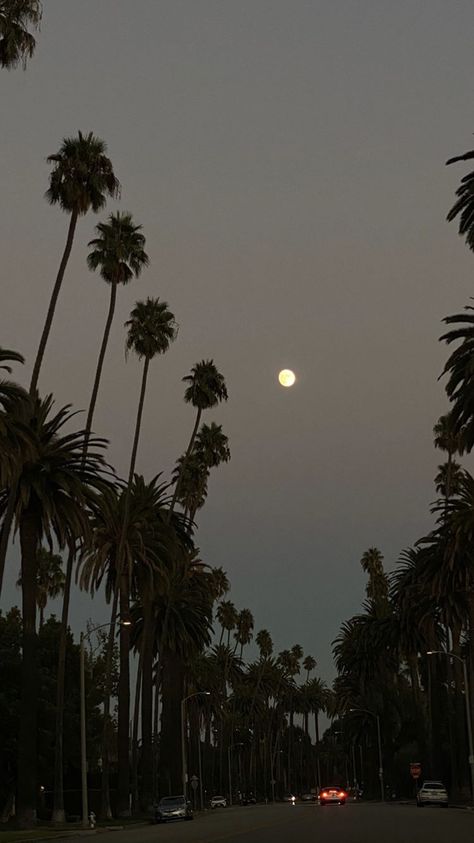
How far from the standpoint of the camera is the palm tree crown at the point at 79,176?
5431 centimetres

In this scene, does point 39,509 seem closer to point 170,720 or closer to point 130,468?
point 130,468

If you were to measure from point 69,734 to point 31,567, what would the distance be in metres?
29.7

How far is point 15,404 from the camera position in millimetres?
42406

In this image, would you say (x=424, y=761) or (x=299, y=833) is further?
(x=424, y=761)

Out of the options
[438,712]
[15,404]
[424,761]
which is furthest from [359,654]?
[15,404]

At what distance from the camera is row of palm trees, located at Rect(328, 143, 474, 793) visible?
51250 millimetres

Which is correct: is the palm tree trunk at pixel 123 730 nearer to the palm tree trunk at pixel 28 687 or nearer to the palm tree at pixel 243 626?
the palm tree trunk at pixel 28 687

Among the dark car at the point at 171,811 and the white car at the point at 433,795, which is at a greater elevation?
the white car at the point at 433,795

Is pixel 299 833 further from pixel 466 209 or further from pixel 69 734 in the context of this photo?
pixel 69 734

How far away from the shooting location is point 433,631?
8644 centimetres

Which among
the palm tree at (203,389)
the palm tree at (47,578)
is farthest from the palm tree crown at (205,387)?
the palm tree at (47,578)

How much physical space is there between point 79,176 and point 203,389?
30.8 metres

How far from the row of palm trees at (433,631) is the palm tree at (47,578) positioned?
98.5 feet

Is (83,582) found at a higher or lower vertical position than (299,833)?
higher
